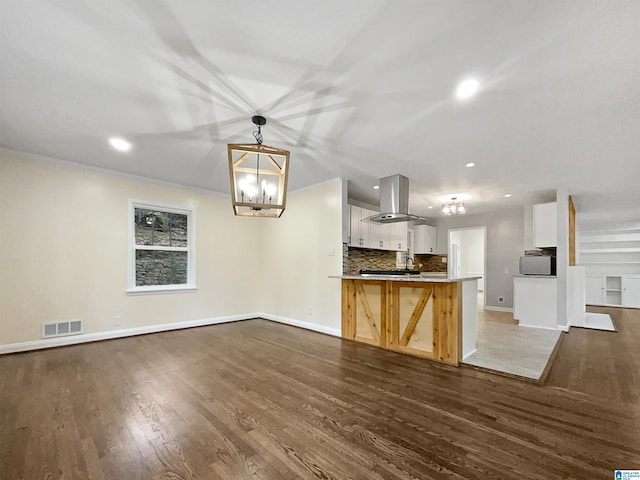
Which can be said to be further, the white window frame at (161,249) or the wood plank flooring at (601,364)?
the white window frame at (161,249)

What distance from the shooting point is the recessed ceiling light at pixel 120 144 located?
3363mm

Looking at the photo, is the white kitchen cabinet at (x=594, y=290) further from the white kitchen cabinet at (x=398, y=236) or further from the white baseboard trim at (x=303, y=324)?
the white baseboard trim at (x=303, y=324)

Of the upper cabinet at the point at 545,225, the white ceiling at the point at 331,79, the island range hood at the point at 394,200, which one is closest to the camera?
the white ceiling at the point at 331,79

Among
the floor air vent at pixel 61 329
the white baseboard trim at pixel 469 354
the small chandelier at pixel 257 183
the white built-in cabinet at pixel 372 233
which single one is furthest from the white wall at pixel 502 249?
the floor air vent at pixel 61 329

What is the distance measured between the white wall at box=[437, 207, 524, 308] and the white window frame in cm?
699

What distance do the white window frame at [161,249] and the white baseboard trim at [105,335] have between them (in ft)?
1.95

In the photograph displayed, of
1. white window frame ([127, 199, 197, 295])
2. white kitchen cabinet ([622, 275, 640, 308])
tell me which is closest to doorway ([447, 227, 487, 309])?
white kitchen cabinet ([622, 275, 640, 308])

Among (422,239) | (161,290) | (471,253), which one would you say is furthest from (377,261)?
(471,253)

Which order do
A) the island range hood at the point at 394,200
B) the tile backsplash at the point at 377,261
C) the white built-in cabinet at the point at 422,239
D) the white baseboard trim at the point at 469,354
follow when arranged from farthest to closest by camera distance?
the white built-in cabinet at the point at 422,239 < the tile backsplash at the point at 377,261 < the island range hood at the point at 394,200 < the white baseboard trim at the point at 469,354

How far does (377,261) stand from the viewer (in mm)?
6434

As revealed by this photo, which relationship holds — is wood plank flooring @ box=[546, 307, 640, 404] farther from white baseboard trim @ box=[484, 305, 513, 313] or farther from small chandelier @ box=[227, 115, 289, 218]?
small chandelier @ box=[227, 115, 289, 218]

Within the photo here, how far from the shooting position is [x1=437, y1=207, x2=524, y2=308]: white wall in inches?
278

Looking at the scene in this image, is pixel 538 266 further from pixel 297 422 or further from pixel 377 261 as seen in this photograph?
pixel 297 422

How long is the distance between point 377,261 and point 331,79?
15.6 ft
